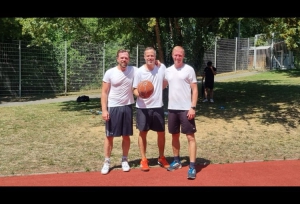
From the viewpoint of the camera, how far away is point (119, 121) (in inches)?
262

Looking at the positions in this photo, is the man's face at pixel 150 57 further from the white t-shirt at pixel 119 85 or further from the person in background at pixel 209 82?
the person in background at pixel 209 82

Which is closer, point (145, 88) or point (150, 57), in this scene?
point (145, 88)

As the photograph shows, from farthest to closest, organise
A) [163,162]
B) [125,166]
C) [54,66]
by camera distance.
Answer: [54,66], [163,162], [125,166]

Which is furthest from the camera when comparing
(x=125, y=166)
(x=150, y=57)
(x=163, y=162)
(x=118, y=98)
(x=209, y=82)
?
(x=209, y=82)

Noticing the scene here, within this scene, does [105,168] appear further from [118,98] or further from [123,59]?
[123,59]

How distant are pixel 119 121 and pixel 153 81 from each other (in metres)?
0.88

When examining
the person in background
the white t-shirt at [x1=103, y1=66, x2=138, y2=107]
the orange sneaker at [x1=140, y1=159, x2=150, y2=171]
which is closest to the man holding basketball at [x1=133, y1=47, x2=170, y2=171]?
the orange sneaker at [x1=140, y1=159, x2=150, y2=171]

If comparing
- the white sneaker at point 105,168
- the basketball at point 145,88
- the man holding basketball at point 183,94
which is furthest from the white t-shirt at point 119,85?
the white sneaker at point 105,168

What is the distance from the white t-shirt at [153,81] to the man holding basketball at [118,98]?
14 cm

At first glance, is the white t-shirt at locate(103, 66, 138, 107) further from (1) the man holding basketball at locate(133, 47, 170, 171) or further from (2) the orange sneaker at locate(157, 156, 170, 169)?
(2) the orange sneaker at locate(157, 156, 170, 169)

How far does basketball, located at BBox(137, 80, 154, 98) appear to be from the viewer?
21.0 ft

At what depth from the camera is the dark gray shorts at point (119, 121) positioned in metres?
6.65

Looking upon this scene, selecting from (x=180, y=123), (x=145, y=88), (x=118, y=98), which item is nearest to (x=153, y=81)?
(x=145, y=88)

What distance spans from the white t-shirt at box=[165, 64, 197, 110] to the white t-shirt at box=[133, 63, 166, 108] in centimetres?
15
